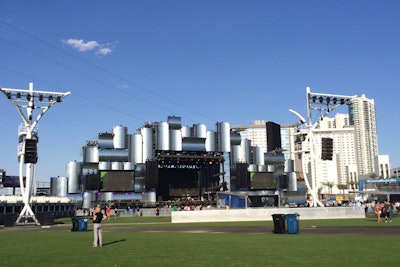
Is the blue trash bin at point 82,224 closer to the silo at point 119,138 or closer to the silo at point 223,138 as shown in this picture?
the silo at point 119,138

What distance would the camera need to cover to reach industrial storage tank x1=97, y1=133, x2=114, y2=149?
7075cm

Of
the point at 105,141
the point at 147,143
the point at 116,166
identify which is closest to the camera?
the point at 116,166

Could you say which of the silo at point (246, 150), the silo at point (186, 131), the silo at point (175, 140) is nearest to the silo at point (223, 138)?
the silo at point (246, 150)

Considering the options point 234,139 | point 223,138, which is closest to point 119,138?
point 223,138

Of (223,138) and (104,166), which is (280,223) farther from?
(223,138)

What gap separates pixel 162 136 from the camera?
7244 centimetres

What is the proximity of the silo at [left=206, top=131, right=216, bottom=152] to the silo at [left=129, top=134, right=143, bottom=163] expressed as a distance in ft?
38.9

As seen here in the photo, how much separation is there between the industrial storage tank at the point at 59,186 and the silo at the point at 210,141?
25.9 meters

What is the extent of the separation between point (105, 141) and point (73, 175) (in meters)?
8.37

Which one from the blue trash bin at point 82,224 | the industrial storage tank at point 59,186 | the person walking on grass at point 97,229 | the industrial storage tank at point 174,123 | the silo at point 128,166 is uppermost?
the industrial storage tank at point 174,123

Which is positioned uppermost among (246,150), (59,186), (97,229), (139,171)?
(246,150)

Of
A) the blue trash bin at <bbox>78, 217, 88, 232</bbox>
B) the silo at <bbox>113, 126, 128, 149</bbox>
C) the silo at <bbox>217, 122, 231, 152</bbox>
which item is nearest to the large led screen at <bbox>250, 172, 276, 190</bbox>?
the silo at <bbox>217, 122, 231, 152</bbox>

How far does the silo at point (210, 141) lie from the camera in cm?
7425

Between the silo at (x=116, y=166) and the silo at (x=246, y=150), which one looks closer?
the silo at (x=116, y=166)
